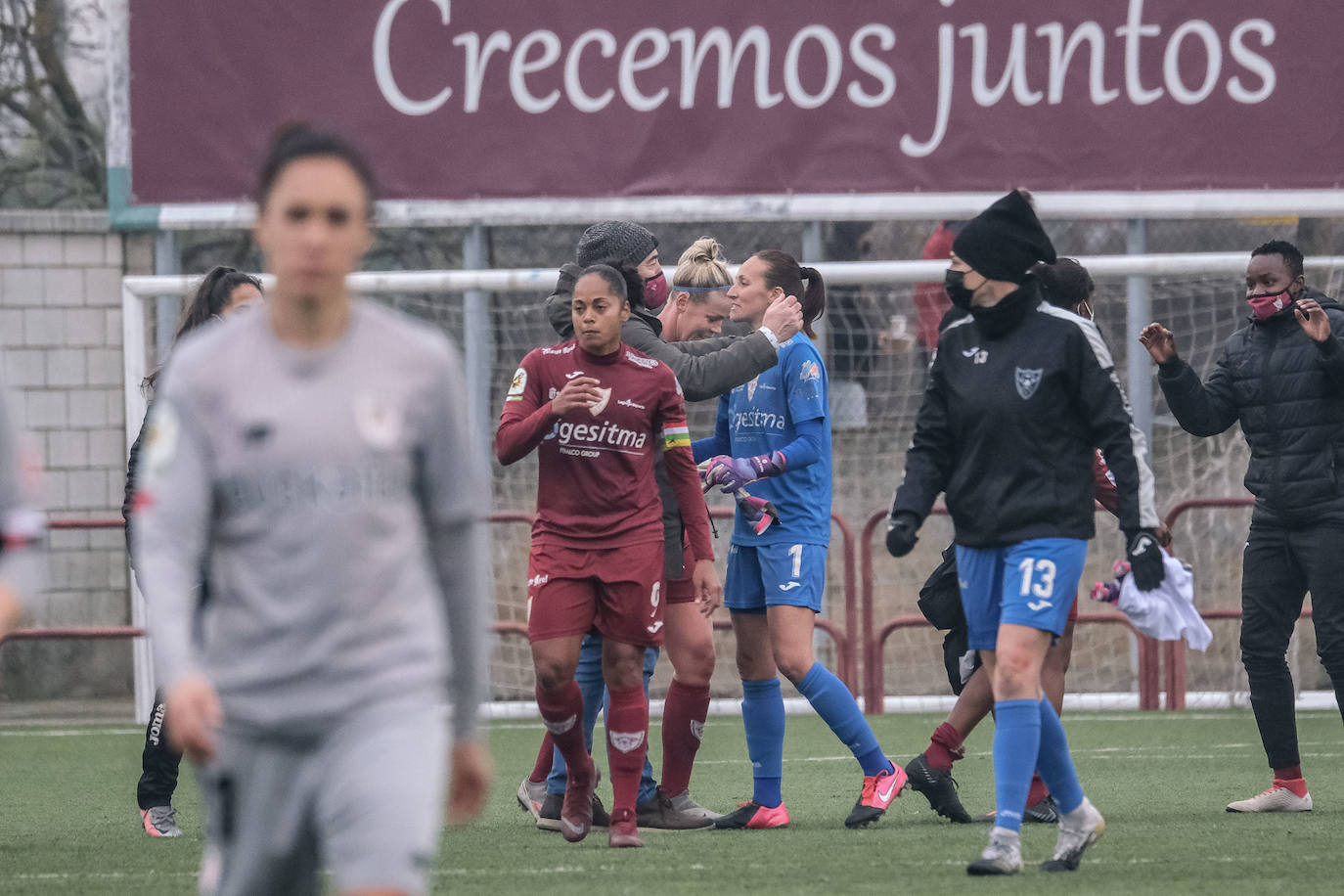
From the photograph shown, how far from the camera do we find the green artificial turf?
216 inches

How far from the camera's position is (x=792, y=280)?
711cm

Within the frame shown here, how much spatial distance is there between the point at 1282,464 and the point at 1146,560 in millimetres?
1980

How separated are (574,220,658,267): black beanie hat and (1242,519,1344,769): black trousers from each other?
103 inches

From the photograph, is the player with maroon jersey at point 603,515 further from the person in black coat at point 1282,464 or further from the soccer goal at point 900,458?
the soccer goal at point 900,458

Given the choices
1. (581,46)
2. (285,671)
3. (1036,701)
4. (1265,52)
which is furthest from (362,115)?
(285,671)

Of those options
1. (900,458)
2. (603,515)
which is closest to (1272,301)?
(603,515)

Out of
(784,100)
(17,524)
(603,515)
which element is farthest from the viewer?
(784,100)

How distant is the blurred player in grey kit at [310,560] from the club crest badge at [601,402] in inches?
117

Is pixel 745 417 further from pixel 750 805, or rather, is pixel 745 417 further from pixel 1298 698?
pixel 1298 698

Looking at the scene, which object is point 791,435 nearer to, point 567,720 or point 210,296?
point 567,720

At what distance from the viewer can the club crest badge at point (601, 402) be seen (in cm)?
611

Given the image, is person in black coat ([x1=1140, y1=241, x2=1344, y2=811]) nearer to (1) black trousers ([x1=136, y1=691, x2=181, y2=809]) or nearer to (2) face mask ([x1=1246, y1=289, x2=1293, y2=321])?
(2) face mask ([x1=1246, y1=289, x2=1293, y2=321])

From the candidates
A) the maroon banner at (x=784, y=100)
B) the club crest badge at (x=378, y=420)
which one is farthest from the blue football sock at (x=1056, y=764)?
the maroon banner at (x=784, y=100)

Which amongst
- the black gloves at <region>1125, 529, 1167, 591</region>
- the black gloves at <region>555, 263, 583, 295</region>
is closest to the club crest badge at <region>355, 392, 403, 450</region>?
the black gloves at <region>1125, 529, 1167, 591</region>
